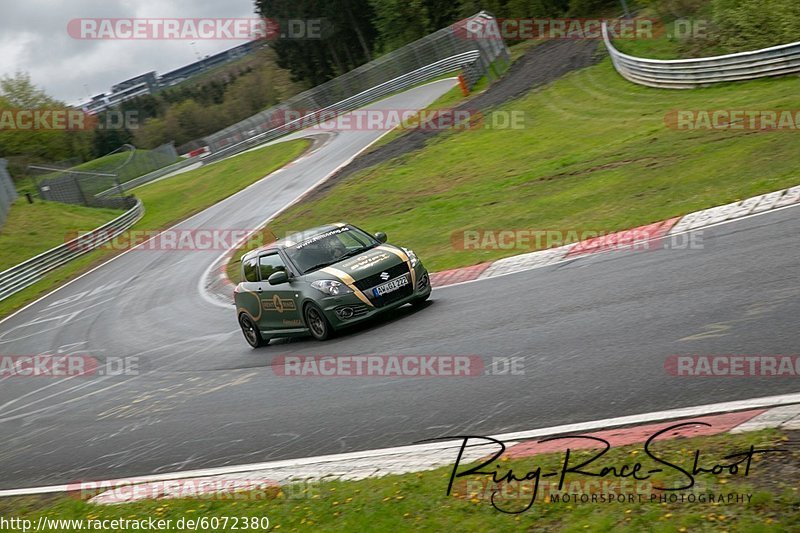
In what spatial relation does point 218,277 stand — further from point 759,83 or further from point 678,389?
point 678,389

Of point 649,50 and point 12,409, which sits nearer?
point 12,409

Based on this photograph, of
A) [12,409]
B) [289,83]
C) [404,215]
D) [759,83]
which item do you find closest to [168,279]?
[404,215]

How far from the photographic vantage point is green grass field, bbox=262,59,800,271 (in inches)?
640

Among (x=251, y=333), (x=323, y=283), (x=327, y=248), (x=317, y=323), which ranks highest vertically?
(x=327, y=248)

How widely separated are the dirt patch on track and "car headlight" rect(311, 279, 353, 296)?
19.7 metres

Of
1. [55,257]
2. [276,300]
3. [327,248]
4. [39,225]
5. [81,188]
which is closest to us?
[327,248]

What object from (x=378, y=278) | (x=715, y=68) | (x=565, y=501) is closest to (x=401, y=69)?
(x=715, y=68)

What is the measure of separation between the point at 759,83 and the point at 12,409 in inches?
770

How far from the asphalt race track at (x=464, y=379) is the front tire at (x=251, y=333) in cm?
35

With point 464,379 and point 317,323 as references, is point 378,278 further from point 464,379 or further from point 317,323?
point 464,379

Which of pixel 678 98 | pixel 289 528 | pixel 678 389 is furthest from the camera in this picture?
pixel 678 98

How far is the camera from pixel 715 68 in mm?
25859

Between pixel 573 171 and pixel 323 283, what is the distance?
403 inches

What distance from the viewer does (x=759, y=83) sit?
24.1 metres
